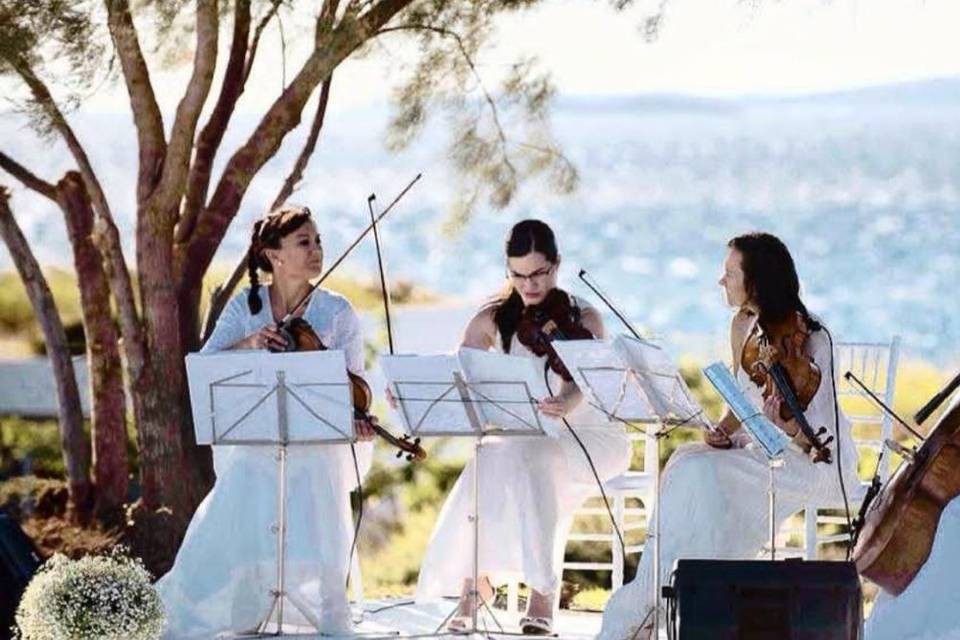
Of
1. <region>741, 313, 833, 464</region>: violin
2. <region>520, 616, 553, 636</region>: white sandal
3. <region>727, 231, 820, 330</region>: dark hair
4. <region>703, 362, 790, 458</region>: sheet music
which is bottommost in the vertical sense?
<region>520, 616, 553, 636</region>: white sandal

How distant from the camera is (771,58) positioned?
2819cm

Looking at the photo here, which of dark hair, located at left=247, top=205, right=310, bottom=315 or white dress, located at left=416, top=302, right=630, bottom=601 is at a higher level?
dark hair, located at left=247, top=205, right=310, bottom=315

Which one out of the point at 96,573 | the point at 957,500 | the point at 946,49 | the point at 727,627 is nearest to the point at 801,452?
the point at 957,500

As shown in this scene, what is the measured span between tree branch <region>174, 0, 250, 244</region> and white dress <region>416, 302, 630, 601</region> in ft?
6.12

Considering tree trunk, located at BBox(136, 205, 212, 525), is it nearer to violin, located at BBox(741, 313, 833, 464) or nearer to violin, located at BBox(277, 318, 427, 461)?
violin, located at BBox(277, 318, 427, 461)

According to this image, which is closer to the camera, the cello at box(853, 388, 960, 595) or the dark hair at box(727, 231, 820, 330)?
the cello at box(853, 388, 960, 595)

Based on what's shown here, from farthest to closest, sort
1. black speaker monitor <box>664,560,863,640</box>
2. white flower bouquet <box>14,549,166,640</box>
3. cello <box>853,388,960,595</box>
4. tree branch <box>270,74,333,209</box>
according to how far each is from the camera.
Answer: tree branch <box>270,74,333,209</box> < white flower bouquet <box>14,549,166,640</box> < cello <box>853,388,960,595</box> < black speaker monitor <box>664,560,863,640</box>

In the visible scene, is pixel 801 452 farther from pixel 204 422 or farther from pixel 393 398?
pixel 204 422

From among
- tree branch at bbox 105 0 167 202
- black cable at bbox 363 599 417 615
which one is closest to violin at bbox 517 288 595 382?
black cable at bbox 363 599 417 615

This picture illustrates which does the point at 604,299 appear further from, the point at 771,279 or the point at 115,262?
A: the point at 115,262

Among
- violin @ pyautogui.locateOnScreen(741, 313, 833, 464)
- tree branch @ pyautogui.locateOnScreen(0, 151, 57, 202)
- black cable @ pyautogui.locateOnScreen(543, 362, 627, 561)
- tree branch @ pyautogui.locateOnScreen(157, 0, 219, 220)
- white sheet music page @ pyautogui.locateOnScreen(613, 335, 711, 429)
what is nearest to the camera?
white sheet music page @ pyautogui.locateOnScreen(613, 335, 711, 429)

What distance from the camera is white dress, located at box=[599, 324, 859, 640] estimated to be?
18.7 ft

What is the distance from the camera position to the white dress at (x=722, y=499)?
5.71 metres

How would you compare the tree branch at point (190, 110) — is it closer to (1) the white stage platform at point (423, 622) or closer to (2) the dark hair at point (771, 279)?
(1) the white stage platform at point (423, 622)
